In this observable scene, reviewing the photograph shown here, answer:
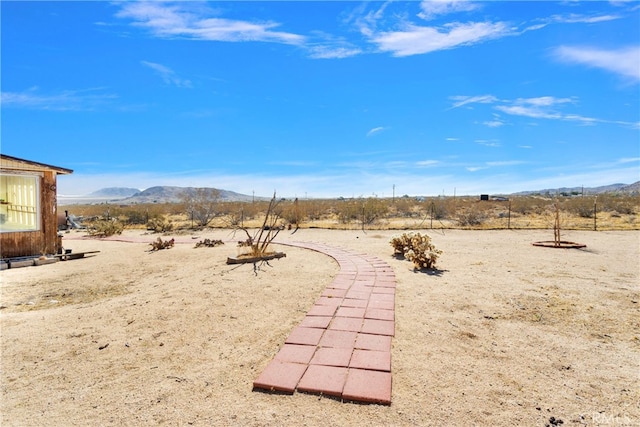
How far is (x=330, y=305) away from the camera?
4375 mm

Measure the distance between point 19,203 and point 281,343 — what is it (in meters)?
13.0

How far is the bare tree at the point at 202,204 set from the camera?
18672 mm

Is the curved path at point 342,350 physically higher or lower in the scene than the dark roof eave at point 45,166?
lower

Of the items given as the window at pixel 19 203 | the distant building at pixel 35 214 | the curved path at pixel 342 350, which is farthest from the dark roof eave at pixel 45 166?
the curved path at pixel 342 350

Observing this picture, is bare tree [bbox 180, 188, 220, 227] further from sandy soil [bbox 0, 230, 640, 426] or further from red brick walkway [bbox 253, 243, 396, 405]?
red brick walkway [bbox 253, 243, 396, 405]

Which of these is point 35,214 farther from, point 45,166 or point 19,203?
point 19,203

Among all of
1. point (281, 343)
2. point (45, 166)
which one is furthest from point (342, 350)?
point (45, 166)

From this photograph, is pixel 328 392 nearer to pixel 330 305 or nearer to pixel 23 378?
pixel 330 305

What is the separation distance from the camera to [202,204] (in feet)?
62.5

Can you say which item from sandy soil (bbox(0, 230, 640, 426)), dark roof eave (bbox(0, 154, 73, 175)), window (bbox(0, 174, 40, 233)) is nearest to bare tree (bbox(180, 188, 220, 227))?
window (bbox(0, 174, 40, 233))

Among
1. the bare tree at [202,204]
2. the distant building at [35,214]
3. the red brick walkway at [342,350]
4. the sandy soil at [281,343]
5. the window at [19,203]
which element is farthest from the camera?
the bare tree at [202,204]

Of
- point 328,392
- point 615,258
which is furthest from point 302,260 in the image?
point 615,258

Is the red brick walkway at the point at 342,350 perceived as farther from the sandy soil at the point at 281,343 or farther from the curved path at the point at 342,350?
the sandy soil at the point at 281,343

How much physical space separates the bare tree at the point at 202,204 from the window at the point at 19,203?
747 centimetres
